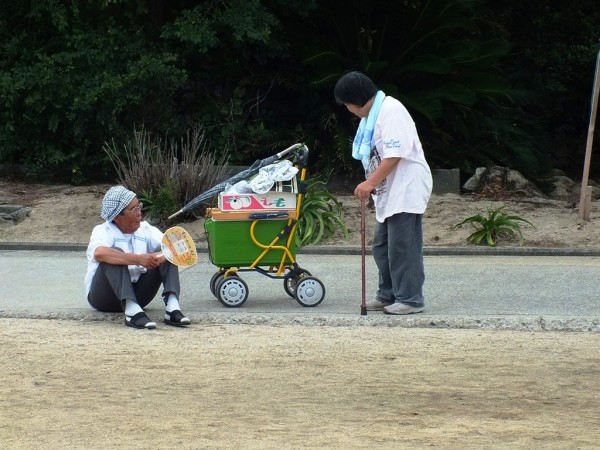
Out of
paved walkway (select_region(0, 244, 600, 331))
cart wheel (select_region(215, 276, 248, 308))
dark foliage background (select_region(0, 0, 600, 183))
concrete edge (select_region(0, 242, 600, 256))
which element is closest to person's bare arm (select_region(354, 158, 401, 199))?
paved walkway (select_region(0, 244, 600, 331))

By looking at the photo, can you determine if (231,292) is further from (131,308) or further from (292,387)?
(292,387)

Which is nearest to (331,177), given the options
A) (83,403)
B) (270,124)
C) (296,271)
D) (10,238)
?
(270,124)

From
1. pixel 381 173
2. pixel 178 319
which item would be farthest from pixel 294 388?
pixel 381 173

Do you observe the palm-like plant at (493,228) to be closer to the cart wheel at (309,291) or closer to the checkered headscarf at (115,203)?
the cart wheel at (309,291)

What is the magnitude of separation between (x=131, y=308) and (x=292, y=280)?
61.1 inches

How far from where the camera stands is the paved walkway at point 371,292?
9109 mm

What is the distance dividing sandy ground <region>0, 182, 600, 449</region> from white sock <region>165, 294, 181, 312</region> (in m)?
0.15

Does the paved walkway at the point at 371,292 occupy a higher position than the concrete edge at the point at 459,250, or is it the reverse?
the concrete edge at the point at 459,250

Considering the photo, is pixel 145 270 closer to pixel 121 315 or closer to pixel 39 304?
pixel 121 315

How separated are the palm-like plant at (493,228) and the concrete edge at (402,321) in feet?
13.5

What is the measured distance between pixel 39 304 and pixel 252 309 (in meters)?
1.77

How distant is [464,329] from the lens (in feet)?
29.0

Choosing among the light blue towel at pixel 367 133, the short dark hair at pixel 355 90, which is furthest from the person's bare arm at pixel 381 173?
the short dark hair at pixel 355 90

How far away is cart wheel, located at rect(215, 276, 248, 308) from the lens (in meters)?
9.63
